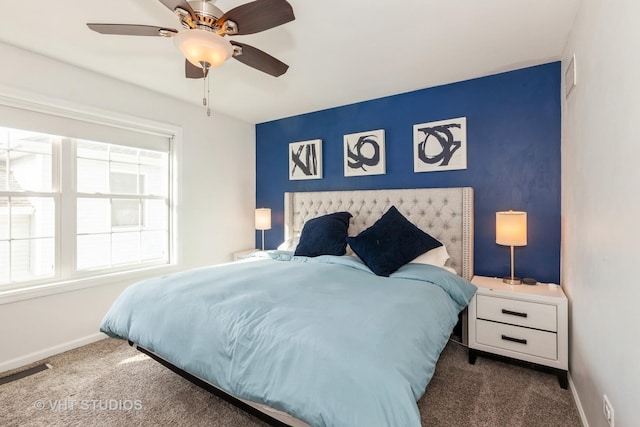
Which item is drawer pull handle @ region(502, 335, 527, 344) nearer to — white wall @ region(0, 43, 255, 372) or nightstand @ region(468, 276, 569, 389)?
nightstand @ region(468, 276, 569, 389)

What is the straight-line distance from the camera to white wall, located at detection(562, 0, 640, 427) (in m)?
1.13

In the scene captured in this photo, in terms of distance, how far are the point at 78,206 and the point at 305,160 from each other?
2.52 metres

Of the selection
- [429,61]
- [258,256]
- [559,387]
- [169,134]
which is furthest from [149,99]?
[559,387]

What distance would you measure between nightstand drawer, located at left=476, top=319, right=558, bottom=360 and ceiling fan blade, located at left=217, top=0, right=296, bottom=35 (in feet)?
8.39

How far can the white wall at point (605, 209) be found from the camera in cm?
113

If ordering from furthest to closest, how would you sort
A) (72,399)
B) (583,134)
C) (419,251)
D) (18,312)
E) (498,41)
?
(419,251) < (18,312) < (498,41) < (72,399) < (583,134)

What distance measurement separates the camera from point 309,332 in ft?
4.53

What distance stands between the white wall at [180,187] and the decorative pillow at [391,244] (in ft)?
6.82

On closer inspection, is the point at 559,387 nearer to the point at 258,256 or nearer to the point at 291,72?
the point at 258,256

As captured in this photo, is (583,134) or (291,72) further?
(291,72)

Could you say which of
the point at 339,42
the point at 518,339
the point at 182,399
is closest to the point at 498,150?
the point at 518,339

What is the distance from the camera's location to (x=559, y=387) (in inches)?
82.9

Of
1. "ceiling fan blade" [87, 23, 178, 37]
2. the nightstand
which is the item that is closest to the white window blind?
"ceiling fan blade" [87, 23, 178, 37]

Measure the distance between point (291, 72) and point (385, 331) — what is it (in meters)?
2.44
